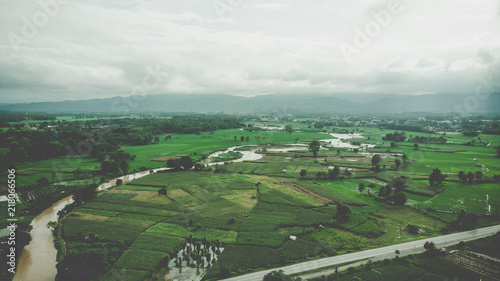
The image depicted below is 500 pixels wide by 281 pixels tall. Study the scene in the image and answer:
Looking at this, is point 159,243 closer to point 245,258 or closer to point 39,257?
point 245,258

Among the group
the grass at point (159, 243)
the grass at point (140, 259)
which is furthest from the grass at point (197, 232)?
the grass at point (140, 259)

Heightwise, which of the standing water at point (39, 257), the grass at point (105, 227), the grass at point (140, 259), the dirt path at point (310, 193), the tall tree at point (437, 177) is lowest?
the standing water at point (39, 257)

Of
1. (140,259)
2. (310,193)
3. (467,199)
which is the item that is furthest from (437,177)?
(140,259)

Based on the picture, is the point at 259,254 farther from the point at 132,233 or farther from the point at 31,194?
the point at 31,194

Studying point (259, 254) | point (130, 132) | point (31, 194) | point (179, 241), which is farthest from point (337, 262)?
point (130, 132)

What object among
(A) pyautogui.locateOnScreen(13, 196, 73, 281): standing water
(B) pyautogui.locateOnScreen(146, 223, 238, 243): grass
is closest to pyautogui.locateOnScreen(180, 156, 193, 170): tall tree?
(A) pyautogui.locateOnScreen(13, 196, 73, 281): standing water

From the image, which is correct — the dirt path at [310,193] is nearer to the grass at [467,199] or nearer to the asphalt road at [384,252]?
the asphalt road at [384,252]

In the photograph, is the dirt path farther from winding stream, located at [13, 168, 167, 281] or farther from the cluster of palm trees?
winding stream, located at [13, 168, 167, 281]

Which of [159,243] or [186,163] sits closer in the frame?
[159,243]
